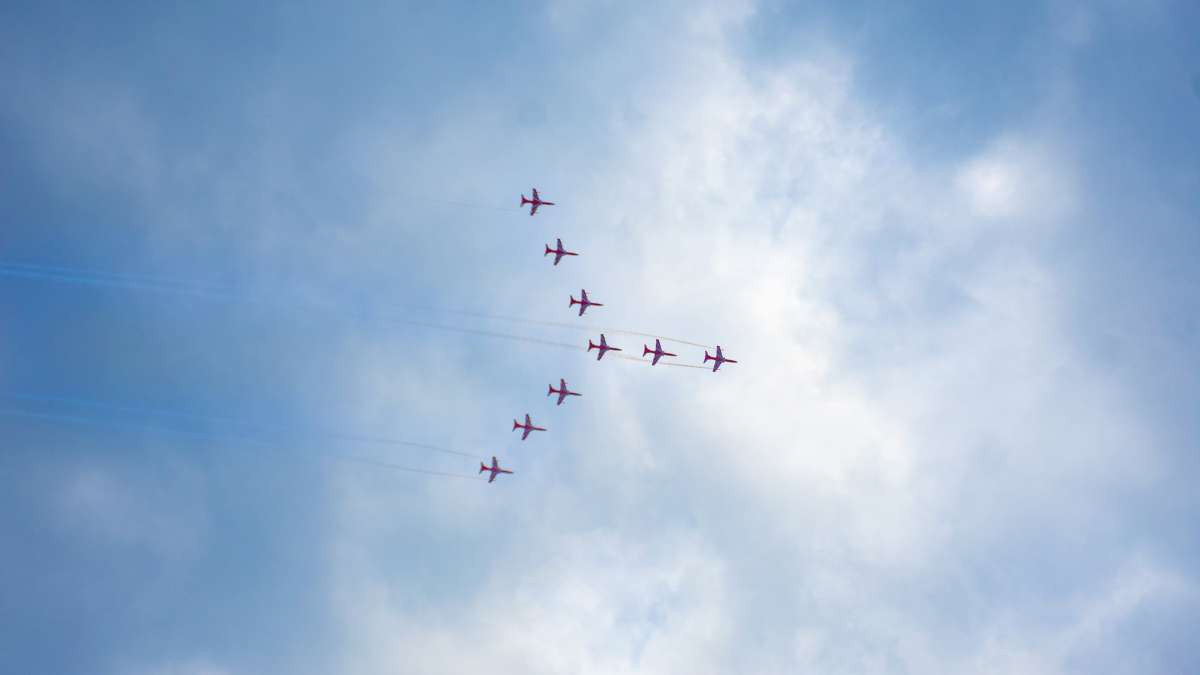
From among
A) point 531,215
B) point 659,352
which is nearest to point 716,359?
point 659,352

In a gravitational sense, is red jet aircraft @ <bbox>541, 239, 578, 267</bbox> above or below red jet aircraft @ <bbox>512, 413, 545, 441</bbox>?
above

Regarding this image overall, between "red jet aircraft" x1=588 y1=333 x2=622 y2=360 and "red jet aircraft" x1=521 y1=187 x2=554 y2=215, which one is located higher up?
"red jet aircraft" x1=521 y1=187 x2=554 y2=215

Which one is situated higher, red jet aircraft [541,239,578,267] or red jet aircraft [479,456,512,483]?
red jet aircraft [541,239,578,267]

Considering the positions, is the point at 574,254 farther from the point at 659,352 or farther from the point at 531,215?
the point at 659,352

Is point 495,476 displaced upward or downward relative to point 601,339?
downward

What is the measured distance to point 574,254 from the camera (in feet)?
420

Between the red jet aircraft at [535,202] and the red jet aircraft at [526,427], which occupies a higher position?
the red jet aircraft at [535,202]

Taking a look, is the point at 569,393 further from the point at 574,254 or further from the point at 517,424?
the point at 574,254

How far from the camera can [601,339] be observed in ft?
407

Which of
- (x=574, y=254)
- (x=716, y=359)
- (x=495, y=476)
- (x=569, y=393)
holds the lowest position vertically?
(x=495, y=476)

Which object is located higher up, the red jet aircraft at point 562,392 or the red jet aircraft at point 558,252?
the red jet aircraft at point 558,252

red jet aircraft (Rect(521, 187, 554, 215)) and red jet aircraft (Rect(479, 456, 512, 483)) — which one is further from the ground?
red jet aircraft (Rect(521, 187, 554, 215))

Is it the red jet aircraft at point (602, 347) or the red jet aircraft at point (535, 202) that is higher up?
the red jet aircraft at point (535, 202)

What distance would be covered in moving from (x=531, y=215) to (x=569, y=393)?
2985 cm
